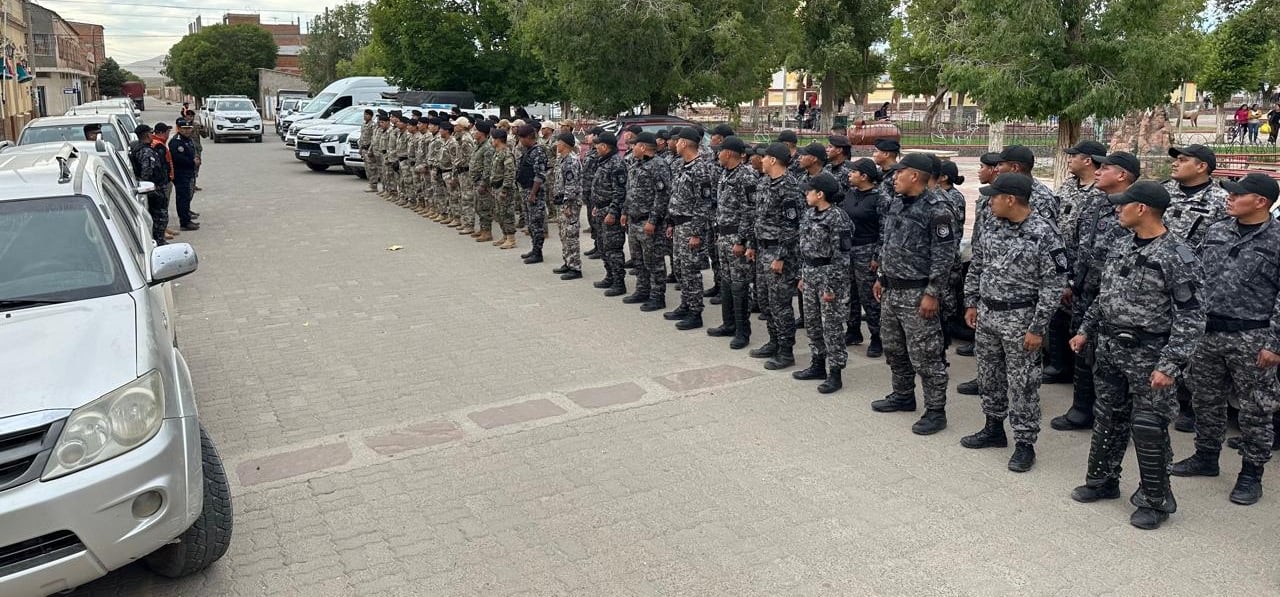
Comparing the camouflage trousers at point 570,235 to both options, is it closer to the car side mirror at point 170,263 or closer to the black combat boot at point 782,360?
the black combat boot at point 782,360

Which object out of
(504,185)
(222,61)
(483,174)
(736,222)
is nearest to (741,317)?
(736,222)

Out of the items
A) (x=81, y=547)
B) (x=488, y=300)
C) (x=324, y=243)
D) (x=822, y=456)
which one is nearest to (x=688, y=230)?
(x=488, y=300)

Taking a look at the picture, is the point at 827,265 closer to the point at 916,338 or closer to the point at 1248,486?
the point at 916,338

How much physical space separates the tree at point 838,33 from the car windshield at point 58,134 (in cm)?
2501

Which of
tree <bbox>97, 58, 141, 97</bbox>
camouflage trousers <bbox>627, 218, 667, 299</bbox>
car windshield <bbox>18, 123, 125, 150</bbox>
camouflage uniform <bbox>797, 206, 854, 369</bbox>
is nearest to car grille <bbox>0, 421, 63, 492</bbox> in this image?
camouflage uniform <bbox>797, 206, 854, 369</bbox>

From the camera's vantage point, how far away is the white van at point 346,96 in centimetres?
2988

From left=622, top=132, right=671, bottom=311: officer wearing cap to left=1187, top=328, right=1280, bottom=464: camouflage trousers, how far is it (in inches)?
194

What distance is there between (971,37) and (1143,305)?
1049cm

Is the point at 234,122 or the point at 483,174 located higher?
the point at 234,122

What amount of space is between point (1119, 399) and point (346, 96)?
28.9 meters

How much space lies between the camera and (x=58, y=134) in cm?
1376

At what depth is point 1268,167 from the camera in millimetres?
16688

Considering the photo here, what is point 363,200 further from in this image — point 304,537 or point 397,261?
point 304,537

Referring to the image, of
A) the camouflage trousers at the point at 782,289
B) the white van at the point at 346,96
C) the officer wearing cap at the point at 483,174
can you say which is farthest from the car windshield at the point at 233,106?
the camouflage trousers at the point at 782,289
